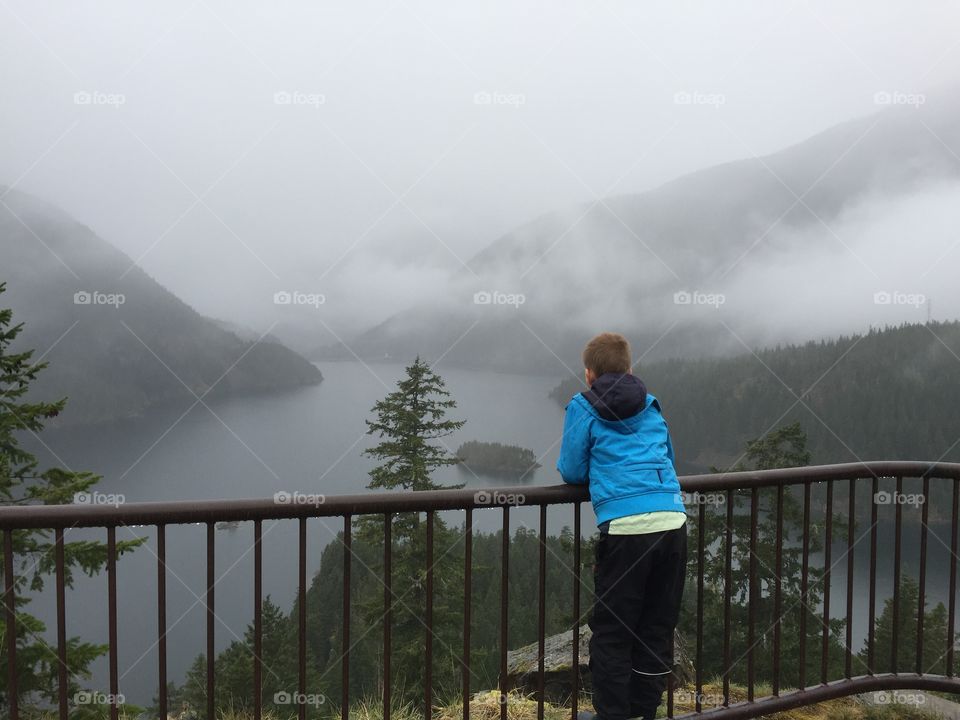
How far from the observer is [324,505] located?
2.58 metres

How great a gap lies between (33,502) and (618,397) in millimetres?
14438

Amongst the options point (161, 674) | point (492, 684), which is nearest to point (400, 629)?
point (492, 684)

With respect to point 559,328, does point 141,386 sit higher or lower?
lower

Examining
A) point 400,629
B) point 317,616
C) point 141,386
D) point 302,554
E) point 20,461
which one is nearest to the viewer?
point 302,554

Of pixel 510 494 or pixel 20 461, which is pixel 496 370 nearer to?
pixel 20 461

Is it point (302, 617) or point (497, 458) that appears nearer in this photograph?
point (302, 617)

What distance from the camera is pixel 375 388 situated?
638 ft

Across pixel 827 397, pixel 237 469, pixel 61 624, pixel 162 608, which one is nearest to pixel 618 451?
pixel 162 608

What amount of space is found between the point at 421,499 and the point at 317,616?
5120cm

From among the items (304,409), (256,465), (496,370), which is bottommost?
(256,465)

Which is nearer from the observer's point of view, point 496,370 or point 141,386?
point 496,370

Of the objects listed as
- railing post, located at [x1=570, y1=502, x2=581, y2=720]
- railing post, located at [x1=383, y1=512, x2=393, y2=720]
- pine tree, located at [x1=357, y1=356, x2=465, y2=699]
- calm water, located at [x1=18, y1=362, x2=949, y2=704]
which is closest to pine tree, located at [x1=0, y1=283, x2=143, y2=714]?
pine tree, located at [x1=357, y1=356, x2=465, y2=699]

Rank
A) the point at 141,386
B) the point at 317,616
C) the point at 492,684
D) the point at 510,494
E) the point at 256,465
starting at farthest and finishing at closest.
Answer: the point at 141,386 < the point at 256,465 < the point at 317,616 < the point at 492,684 < the point at 510,494

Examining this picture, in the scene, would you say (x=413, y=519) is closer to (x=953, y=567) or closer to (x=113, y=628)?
(x=953, y=567)
